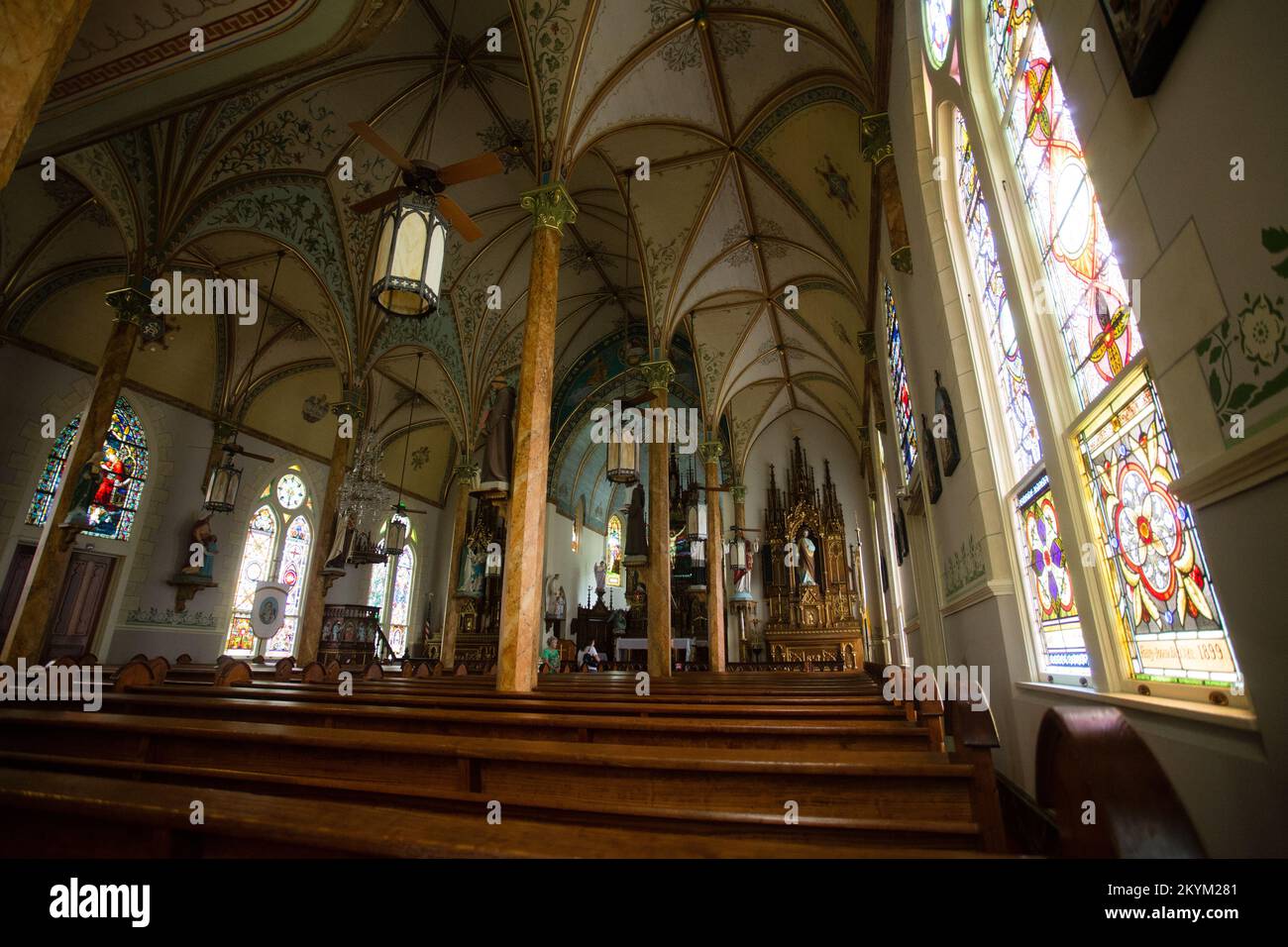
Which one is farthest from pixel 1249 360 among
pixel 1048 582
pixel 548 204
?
pixel 548 204

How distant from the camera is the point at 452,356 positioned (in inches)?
490

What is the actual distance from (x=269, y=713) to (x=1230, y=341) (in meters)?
4.51

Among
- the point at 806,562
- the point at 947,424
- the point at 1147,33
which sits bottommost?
the point at 1147,33

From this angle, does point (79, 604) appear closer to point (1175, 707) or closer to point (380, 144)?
point (380, 144)

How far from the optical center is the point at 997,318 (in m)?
3.50

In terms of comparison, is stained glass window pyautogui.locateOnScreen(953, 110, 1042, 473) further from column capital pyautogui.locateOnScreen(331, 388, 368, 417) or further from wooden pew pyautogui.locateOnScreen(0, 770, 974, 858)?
column capital pyautogui.locateOnScreen(331, 388, 368, 417)

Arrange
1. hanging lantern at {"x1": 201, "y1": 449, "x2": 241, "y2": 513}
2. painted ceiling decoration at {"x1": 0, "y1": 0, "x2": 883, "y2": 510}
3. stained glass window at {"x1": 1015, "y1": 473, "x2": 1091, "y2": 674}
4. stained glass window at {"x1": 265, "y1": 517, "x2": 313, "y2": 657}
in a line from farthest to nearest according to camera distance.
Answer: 1. stained glass window at {"x1": 265, "y1": 517, "x2": 313, "y2": 657}
2. hanging lantern at {"x1": 201, "y1": 449, "x2": 241, "y2": 513}
3. painted ceiling decoration at {"x1": 0, "y1": 0, "x2": 883, "y2": 510}
4. stained glass window at {"x1": 1015, "y1": 473, "x2": 1091, "y2": 674}

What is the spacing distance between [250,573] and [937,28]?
16.1 metres

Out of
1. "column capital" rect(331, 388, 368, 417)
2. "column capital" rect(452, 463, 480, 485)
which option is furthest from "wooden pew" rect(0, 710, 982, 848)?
"column capital" rect(452, 463, 480, 485)

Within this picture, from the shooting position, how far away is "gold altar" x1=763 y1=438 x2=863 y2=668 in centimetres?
1491

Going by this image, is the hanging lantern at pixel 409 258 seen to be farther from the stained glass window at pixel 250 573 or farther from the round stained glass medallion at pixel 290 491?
the round stained glass medallion at pixel 290 491

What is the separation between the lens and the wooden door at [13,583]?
30.2ft

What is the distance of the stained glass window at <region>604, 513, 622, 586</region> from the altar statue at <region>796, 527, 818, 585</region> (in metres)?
7.05

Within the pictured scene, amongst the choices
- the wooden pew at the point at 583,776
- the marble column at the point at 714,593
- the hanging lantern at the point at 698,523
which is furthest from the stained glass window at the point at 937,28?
the hanging lantern at the point at 698,523
